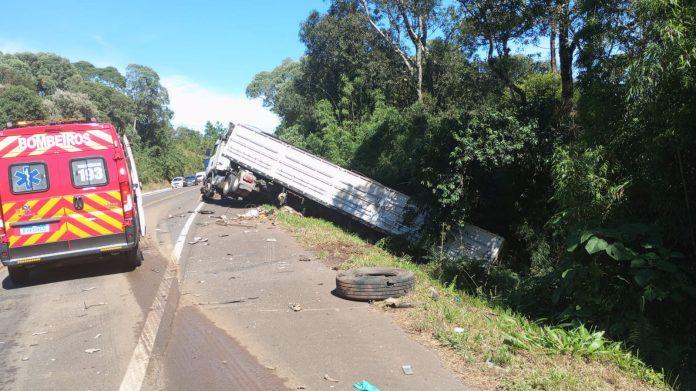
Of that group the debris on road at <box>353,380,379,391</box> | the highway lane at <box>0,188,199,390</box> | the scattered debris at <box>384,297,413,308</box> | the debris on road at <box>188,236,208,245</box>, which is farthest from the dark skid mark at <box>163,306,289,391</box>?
the debris on road at <box>188,236,208,245</box>

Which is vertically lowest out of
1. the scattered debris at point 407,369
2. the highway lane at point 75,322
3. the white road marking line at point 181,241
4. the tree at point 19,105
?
the white road marking line at point 181,241

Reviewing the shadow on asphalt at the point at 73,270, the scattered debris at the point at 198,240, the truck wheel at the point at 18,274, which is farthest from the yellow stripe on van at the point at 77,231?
the scattered debris at the point at 198,240

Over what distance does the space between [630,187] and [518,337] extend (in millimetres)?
2936

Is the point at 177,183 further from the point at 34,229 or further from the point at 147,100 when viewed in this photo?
the point at 34,229

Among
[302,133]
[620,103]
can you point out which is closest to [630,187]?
[620,103]

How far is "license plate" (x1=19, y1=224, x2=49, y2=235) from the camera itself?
849 cm

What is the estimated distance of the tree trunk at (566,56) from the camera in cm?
1123

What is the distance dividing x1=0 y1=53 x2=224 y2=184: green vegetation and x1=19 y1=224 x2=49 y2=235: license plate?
3604 cm

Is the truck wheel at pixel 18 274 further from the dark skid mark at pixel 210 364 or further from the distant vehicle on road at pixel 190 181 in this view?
the distant vehicle on road at pixel 190 181

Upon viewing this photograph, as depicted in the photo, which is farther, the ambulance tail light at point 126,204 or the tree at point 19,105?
the tree at point 19,105

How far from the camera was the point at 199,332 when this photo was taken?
5.81m

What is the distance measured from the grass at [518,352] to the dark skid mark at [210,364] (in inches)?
68.0

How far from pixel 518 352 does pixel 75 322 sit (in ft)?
17.7

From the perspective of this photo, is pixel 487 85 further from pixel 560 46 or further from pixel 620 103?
pixel 620 103
